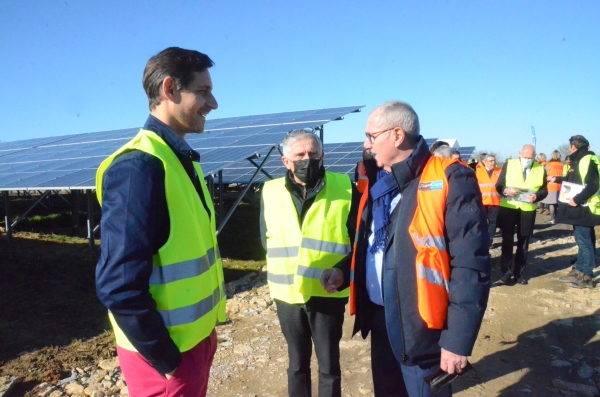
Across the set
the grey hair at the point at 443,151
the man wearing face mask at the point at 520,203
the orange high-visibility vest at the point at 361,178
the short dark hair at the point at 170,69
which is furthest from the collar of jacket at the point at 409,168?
the man wearing face mask at the point at 520,203

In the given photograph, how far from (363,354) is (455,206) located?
2.42 m

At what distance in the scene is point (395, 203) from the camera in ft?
6.69

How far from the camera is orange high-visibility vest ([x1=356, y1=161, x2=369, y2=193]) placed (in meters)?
2.32

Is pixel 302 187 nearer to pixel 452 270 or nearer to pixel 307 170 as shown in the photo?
pixel 307 170

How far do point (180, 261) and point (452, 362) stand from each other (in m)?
1.13

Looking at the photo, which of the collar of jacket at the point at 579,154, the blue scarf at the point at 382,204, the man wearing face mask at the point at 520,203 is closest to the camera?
the blue scarf at the point at 382,204

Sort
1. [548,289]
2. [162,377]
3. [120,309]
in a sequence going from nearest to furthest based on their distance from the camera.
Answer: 1. [120,309]
2. [162,377]
3. [548,289]

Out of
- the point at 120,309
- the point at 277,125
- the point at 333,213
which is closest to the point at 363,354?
the point at 333,213

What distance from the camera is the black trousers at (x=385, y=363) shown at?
218 centimetres

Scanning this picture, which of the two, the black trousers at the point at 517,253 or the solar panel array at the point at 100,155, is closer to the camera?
the black trousers at the point at 517,253

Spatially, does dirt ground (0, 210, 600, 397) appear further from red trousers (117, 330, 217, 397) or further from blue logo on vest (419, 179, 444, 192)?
blue logo on vest (419, 179, 444, 192)

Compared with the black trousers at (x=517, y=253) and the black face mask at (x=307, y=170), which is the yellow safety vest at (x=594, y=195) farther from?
the black face mask at (x=307, y=170)

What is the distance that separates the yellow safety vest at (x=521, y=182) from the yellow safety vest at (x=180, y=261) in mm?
5102

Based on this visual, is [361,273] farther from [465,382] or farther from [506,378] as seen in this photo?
[506,378]
